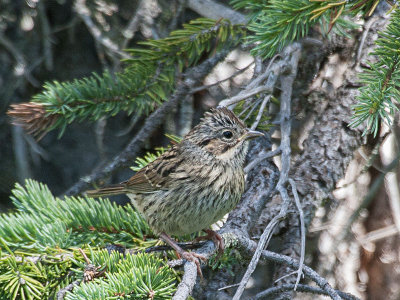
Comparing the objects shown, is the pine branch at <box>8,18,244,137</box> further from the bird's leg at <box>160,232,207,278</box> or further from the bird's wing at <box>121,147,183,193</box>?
the bird's leg at <box>160,232,207,278</box>

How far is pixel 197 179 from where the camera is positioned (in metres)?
3.29

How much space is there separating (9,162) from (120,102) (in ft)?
6.44

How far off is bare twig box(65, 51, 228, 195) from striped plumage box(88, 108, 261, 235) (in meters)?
0.16

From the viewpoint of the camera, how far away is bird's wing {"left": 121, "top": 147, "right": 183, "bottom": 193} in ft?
11.3

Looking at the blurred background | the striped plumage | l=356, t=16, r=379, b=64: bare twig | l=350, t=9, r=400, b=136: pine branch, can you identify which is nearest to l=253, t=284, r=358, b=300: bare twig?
→ the striped plumage

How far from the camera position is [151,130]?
3670 mm

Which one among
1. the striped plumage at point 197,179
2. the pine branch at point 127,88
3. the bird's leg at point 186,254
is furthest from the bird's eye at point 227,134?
the bird's leg at point 186,254

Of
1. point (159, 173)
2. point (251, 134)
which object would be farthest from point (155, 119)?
point (251, 134)

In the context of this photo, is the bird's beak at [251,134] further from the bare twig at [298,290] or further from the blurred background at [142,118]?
the blurred background at [142,118]

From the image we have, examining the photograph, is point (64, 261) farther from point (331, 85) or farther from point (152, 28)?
point (152, 28)

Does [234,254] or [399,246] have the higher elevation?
[234,254]

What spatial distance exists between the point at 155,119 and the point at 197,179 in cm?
61

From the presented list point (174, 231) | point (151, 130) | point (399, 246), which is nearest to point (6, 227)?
point (174, 231)

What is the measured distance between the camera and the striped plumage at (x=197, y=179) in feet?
10.3
